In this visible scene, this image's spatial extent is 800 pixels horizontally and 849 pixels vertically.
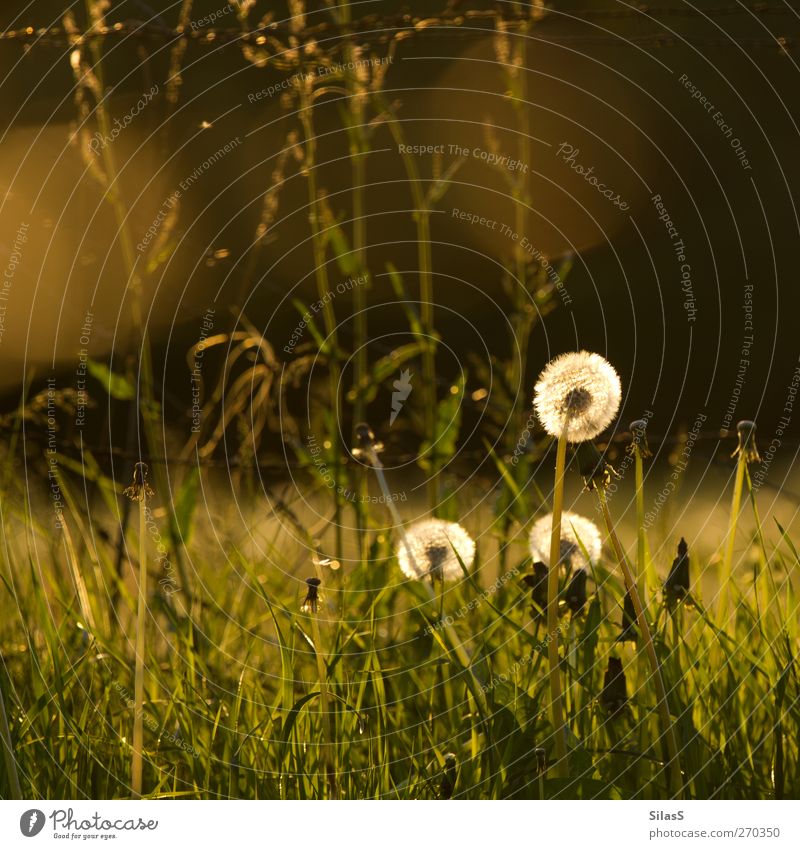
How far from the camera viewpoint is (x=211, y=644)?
1.22 meters

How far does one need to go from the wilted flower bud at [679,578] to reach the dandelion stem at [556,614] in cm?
15

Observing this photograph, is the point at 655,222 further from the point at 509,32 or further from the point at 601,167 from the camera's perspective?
the point at 509,32

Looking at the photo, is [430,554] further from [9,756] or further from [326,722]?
[9,756]

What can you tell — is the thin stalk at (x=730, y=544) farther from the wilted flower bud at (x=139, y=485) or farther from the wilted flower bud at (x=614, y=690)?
the wilted flower bud at (x=139, y=485)

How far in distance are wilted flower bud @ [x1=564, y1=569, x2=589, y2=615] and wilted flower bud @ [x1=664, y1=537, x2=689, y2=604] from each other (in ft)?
0.32

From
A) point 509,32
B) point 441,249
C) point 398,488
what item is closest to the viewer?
point 509,32

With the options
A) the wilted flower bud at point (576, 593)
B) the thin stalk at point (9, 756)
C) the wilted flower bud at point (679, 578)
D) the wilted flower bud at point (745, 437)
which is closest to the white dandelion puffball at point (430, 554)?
the wilted flower bud at point (576, 593)

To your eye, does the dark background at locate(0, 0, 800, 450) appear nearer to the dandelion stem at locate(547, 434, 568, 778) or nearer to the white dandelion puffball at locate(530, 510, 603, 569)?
the white dandelion puffball at locate(530, 510, 603, 569)

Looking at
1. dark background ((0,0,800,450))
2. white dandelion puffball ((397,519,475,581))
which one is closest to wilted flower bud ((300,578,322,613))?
white dandelion puffball ((397,519,475,581))

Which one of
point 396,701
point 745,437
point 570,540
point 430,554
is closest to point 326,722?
point 396,701

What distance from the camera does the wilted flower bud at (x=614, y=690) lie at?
1021mm

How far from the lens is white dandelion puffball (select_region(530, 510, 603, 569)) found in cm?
108

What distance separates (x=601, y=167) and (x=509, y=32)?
542 millimetres
